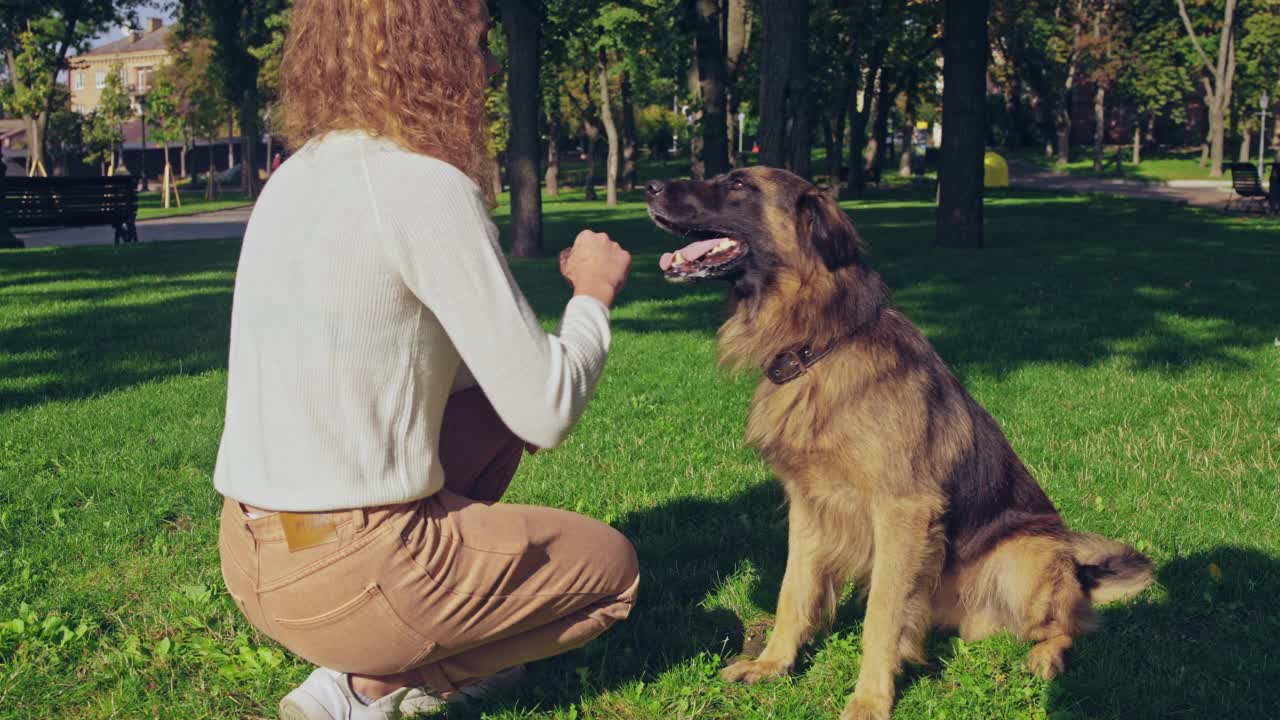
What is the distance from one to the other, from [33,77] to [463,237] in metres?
42.5

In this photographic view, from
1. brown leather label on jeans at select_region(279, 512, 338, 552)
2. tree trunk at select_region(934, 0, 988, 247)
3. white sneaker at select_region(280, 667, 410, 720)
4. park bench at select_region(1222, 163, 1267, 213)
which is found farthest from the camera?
park bench at select_region(1222, 163, 1267, 213)

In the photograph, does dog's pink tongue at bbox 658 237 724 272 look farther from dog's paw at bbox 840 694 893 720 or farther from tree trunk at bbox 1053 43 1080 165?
tree trunk at bbox 1053 43 1080 165

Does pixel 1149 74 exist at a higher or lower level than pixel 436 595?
higher

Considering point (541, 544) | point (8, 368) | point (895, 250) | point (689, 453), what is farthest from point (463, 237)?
point (895, 250)

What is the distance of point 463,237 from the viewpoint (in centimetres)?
239

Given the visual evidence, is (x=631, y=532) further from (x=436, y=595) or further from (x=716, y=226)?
(x=436, y=595)

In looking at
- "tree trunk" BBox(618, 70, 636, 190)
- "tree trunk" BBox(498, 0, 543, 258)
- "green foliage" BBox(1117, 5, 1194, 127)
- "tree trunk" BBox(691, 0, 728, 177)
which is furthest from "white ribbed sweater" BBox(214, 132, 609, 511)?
"green foliage" BBox(1117, 5, 1194, 127)

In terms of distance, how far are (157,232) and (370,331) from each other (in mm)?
23509

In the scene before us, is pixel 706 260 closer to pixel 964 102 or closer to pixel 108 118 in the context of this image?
pixel 964 102

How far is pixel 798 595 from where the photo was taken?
359 cm

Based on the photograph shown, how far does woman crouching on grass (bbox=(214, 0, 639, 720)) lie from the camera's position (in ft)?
7.90

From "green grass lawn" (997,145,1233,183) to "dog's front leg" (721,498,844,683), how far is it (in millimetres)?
38954

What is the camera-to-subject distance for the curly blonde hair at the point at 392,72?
2527mm

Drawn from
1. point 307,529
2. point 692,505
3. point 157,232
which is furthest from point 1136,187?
point 307,529
